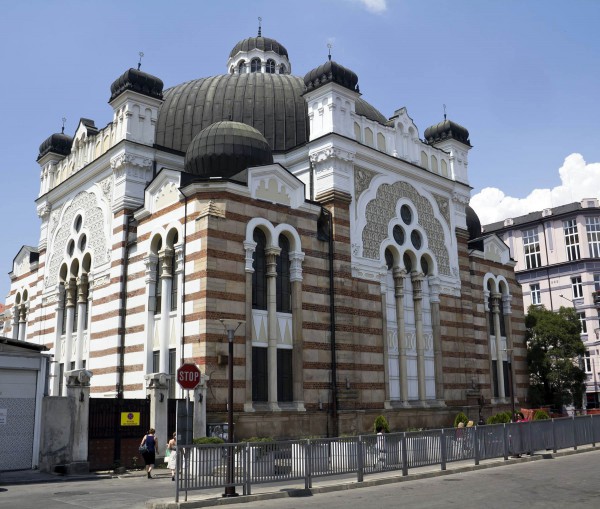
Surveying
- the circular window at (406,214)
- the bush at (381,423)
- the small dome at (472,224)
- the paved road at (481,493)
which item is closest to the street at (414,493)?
the paved road at (481,493)

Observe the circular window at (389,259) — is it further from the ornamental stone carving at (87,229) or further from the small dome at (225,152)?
the ornamental stone carving at (87,229)

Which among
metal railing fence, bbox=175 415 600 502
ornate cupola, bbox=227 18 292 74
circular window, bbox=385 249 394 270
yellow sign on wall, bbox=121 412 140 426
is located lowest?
metal railing fence, bbox=175 415 600 502

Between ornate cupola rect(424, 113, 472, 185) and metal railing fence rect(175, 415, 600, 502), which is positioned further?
ornate cupola rect(424, 113, 472, 185)

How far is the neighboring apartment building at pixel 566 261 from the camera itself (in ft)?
195

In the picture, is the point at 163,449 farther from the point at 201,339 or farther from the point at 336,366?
the point at 336,366

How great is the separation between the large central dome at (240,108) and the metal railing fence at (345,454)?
666 inches

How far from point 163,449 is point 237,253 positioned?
770cm

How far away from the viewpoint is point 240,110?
1344 inches

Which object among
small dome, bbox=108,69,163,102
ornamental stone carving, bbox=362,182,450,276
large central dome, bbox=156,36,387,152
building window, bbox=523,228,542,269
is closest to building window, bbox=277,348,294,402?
ornamental stone carving, bbox=362,182,450,276

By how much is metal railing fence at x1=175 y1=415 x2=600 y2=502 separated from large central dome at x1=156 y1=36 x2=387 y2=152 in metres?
16.9

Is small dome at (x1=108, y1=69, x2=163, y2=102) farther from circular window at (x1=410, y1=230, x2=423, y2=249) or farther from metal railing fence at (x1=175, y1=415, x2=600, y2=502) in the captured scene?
metal railing fence at (x1=175, y1=415, x2=600, y2=502)

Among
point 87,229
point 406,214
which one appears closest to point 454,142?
point 406,214

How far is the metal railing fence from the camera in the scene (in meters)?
14.6

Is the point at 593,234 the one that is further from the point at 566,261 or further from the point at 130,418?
the point at 130,418
